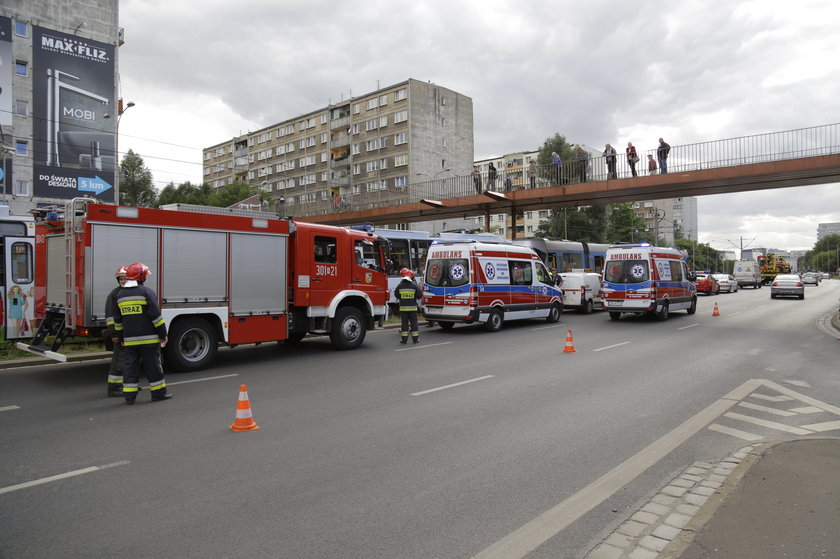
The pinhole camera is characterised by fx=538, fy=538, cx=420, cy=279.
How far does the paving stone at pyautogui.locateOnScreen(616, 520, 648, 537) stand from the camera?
3.63 m

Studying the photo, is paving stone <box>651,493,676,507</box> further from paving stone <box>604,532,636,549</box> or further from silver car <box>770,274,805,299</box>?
silver car <box>770,274,805,299</box>

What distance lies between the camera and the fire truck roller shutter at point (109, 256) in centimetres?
866

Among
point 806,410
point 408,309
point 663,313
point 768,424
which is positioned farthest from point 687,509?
point 663,313

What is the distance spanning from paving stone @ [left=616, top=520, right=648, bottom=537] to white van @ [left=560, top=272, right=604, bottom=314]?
65.0ft

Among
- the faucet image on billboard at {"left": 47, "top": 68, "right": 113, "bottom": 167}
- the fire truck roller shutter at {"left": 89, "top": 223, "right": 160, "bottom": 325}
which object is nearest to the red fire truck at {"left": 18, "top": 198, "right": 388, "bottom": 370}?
the fire truck roller shutter at {"left": 89, "top": 223, "right": 160, "bottom": 325}

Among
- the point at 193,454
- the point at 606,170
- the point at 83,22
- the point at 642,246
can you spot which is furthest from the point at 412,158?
the point at 193,454

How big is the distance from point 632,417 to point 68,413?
7.04 meters

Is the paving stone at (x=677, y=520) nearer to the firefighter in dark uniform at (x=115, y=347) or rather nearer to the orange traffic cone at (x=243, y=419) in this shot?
the orange traffic cone at (x=243, y=419)

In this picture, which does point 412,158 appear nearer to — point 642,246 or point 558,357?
point 642,246

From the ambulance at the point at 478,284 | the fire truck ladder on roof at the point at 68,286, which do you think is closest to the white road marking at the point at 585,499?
the fire truck ladder on roof at the point at 68,286

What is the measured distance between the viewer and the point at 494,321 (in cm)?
1670

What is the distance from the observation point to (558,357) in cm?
1122

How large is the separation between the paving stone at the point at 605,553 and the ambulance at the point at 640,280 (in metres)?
16.7

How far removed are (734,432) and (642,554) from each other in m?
3.41
